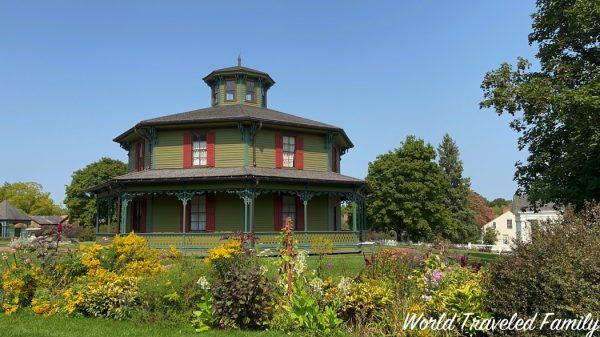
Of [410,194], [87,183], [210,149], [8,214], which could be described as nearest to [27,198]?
[8,214]

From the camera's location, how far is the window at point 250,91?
29281mm

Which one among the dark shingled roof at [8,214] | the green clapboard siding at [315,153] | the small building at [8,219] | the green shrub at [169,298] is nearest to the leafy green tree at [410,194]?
the green clapboard siding at [315,153]

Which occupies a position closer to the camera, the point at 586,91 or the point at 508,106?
the point at 586,91

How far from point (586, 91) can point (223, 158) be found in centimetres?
1648

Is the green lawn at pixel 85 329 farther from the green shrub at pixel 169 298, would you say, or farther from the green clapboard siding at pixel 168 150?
the green clapboard siding at pixel 168 150

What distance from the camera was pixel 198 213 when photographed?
79.7 feet

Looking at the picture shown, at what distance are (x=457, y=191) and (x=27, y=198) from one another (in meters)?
90.9

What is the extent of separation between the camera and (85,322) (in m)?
9.02

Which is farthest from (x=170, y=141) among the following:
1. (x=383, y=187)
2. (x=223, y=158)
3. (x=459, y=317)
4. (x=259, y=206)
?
(x=383, y=187)

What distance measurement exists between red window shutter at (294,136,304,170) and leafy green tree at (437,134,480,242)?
126ft

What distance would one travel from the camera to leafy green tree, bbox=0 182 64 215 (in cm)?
10188

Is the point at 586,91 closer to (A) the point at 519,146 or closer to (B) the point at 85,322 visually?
(A) the point at 519,146

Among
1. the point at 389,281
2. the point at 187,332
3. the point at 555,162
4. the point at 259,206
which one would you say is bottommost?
the point at 187,332

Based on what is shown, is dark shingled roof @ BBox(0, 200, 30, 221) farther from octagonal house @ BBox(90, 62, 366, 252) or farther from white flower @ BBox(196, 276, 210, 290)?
white flower @ BBox(196, 276, 210, 290)
